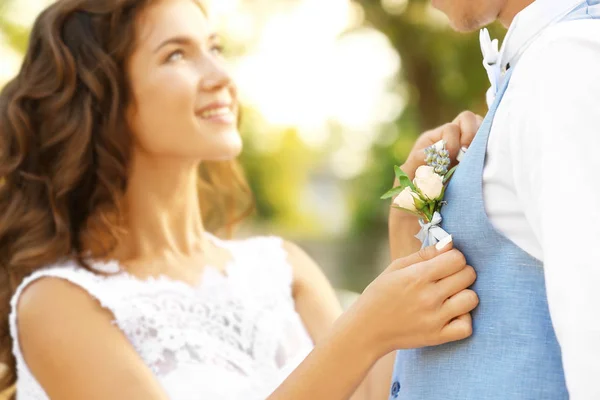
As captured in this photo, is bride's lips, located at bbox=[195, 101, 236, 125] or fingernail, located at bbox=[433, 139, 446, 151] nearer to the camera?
fingernail, located at bbox=[433, 139, 446, 151]

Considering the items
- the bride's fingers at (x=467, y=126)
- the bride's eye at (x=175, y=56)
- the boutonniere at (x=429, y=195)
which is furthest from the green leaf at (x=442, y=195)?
the bride's eye at (x=175, y=56)

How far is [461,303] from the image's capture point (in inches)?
60.8

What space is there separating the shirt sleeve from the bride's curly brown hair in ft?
5.88


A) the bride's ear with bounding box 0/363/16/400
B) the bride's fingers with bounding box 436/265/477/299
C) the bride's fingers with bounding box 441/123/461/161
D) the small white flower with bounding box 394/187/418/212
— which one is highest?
the bride's fingers with bounding box 441/123/461/161

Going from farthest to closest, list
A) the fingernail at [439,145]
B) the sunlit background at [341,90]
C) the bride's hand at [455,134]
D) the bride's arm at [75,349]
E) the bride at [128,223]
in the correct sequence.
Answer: the sunlit background at [341,90] → the bride at [128,223] → the bride's arm at [75,349] → the bride's hand at [455,134] → the fingernail at [439,145]

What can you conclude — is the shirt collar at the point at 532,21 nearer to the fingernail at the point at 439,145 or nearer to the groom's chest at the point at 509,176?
the groom's chest at the point at 509,176

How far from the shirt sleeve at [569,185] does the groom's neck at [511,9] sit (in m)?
0.34

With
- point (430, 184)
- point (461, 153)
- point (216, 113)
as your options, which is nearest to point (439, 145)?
point (461, 153)

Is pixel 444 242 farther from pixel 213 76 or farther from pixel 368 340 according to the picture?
pixel 213 76

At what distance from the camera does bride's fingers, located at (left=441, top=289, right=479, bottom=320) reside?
1.54 m

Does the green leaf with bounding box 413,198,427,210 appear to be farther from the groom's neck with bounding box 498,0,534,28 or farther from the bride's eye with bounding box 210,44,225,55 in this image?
the bride's eye with bounding box 210,44,225,55

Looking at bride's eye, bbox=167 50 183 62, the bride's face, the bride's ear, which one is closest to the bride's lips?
the bride's face

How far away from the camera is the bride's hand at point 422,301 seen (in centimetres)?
156

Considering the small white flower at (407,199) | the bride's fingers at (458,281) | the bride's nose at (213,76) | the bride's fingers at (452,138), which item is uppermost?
the bride's fingers at (452,138)
